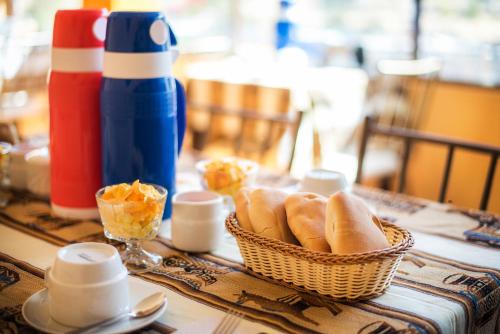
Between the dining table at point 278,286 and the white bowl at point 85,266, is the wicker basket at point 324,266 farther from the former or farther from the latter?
the white bowl at point 85,266

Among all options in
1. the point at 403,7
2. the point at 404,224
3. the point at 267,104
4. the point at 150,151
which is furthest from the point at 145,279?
the point at 403,7

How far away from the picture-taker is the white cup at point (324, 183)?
111 cm

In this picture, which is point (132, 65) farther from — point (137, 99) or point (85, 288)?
point (85, 288)

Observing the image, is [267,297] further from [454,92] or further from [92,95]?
[454,92]

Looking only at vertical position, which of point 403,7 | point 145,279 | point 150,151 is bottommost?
point 145,279

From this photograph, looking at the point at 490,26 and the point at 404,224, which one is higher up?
the point at 490,26

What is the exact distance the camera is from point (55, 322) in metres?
0.72

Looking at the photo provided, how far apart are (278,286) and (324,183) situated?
0.31 metres

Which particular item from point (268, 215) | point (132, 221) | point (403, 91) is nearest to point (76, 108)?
point (132, 221)

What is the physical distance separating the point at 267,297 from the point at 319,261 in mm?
97

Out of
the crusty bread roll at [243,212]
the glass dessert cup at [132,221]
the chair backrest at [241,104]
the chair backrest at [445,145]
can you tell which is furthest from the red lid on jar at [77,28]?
the chair backrest at [241,104]

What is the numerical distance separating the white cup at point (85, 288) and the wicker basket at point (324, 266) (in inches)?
8.4

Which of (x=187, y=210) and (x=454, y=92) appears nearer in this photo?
(x=187, y=210)

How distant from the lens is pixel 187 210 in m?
0.96
